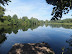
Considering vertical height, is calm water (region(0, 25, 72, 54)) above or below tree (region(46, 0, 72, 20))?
below

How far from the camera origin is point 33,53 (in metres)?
10.7

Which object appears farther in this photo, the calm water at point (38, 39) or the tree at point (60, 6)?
the calm water at point (38, 39)

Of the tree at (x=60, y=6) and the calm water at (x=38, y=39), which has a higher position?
the tree at (x=60, y=6)

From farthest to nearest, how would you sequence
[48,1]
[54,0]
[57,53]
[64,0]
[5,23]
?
[5,23] < [57,53] < [48,1] < [54,0] < [64,0]

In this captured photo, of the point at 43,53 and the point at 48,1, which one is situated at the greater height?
the point at 48,1

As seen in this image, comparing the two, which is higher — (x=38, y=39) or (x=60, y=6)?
(x=60, y=6)

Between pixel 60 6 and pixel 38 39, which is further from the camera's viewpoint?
pixel 38 39

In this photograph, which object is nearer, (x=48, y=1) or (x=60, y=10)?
(x=60, y=10)

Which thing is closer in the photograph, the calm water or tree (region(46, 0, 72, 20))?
tree (region(46, 0, 72, 20))

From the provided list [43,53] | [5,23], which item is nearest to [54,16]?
[43,53]

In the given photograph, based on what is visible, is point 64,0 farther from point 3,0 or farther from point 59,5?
point 3,0

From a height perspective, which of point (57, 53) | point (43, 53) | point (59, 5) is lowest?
point (57, 53)

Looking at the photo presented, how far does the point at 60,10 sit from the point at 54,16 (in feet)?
2.41

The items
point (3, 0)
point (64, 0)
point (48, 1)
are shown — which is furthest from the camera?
point (3, 0)
